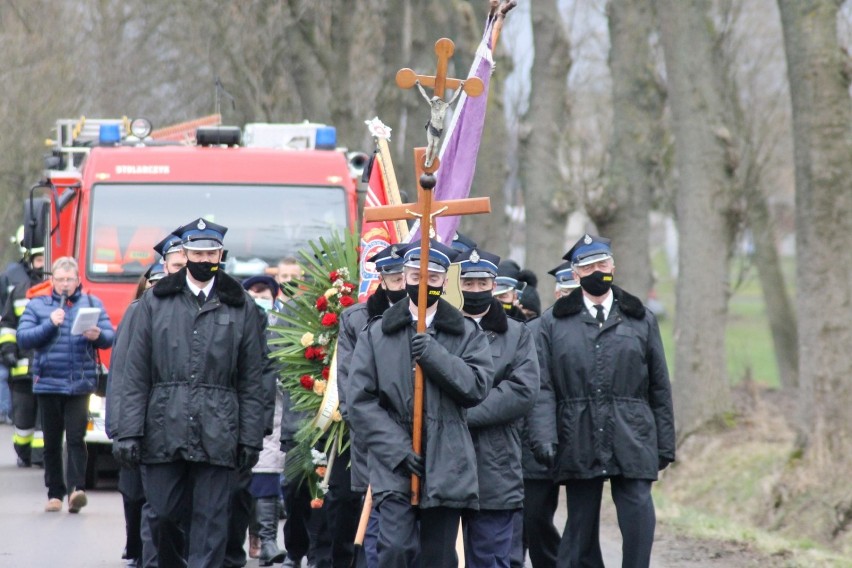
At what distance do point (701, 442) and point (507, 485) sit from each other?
9380mm

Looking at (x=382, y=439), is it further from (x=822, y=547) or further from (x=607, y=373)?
(x=822, y=547)

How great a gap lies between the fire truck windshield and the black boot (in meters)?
3.62

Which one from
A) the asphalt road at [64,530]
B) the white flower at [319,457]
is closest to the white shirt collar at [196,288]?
the white flower at [319,457]

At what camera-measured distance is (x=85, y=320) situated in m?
12.6

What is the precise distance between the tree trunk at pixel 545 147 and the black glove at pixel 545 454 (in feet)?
34.1

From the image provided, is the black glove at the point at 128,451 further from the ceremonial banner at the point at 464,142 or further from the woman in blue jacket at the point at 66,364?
the woman in blue jacket at the point at 66,364

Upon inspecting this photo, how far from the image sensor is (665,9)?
1666 cm

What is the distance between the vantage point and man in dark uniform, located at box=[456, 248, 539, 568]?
787 cm

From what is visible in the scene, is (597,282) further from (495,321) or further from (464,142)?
(464,142)

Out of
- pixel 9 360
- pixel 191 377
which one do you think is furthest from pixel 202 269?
pixel 9 360

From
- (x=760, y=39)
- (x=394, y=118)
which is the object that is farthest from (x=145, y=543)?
→ (x=760, y=39)

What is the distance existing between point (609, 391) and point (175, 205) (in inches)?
266

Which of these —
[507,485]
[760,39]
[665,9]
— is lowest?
[507,485]

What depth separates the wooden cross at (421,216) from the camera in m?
7.46
